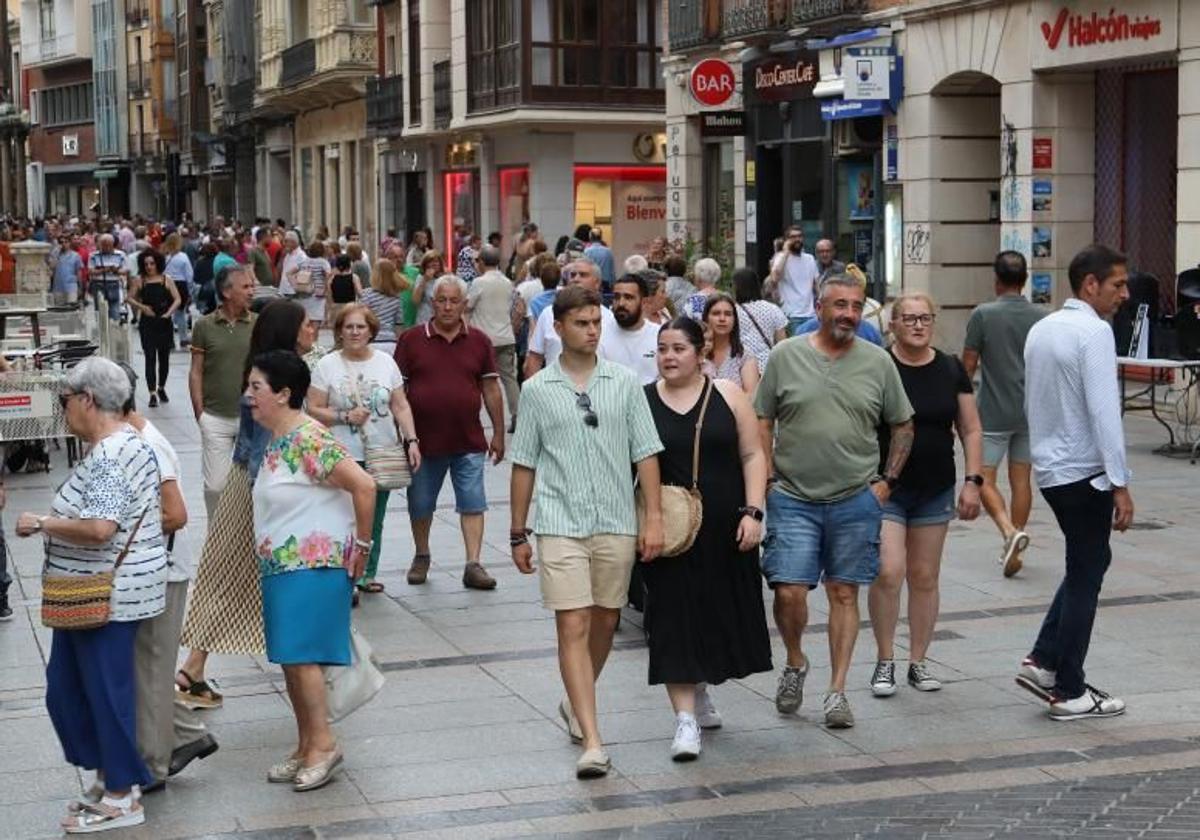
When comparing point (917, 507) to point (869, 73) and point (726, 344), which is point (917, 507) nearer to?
point (726, 344)

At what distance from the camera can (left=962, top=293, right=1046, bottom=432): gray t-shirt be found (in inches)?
447

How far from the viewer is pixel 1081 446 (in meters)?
8.02

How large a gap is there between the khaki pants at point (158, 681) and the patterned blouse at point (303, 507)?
15.3 inches

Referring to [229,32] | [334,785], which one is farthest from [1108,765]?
[229,32]

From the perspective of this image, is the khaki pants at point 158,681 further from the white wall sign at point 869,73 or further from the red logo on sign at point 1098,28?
the white wall sign at point 869,73

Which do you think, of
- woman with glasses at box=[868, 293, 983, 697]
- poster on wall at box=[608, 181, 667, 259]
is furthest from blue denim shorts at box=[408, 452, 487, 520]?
poster on wall at box=[608, 181, 667, 259]

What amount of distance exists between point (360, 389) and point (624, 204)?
29847mm

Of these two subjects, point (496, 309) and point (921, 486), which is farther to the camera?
point (496, 309)

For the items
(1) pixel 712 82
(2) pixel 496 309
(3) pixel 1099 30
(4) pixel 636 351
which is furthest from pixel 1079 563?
(1) pixel 712 82

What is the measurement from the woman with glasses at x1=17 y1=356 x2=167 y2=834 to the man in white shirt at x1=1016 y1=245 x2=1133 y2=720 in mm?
3445

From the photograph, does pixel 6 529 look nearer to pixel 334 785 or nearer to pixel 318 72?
pixel 334 785

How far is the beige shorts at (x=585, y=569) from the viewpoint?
294 inches

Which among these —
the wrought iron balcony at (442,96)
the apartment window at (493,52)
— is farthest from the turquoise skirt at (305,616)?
the wrought iron balcony at (442,96)

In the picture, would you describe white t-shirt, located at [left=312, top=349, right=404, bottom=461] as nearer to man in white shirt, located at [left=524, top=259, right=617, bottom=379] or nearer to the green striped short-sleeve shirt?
man in white shirt, located at [left=524, top=259, right=617, bottom=379]
